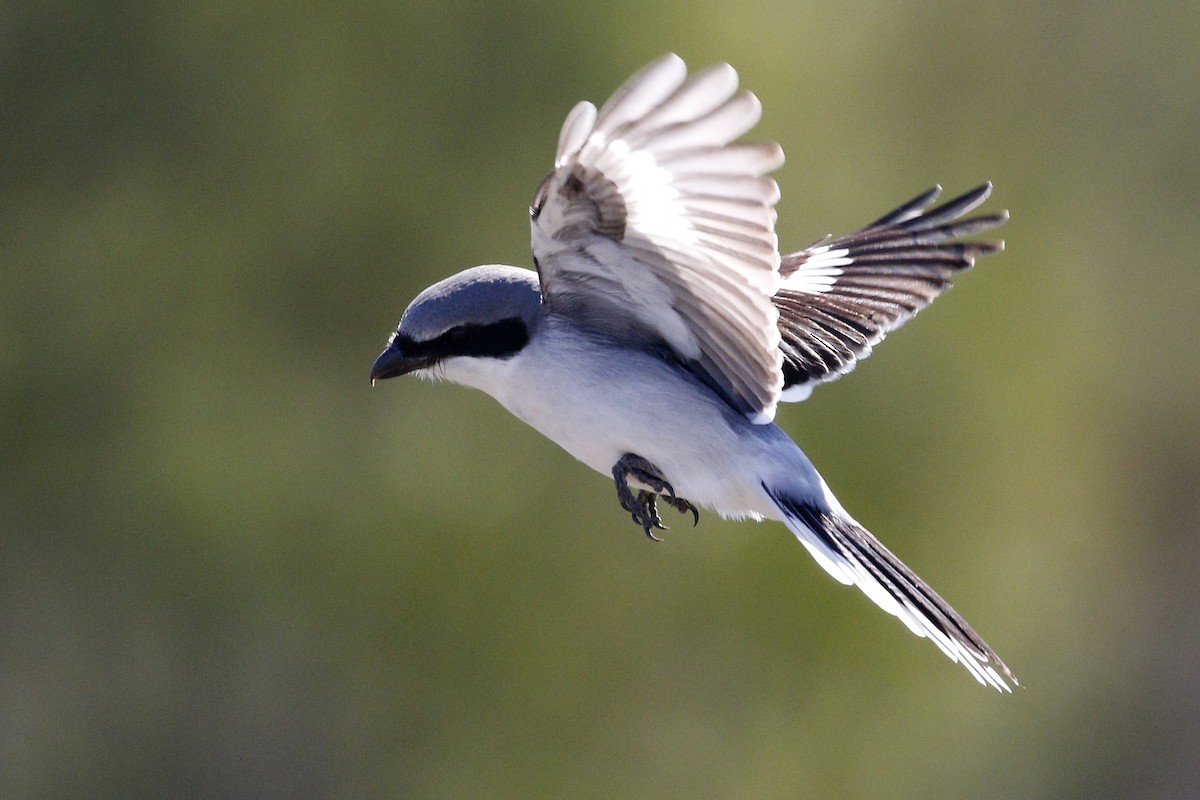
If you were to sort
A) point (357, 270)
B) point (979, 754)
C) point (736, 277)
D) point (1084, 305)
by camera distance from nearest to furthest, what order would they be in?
point (736, 277), point (357, 270), point (979, 754), point (1084, 305)

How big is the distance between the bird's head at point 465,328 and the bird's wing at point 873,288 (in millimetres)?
551

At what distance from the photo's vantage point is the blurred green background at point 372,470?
418cm

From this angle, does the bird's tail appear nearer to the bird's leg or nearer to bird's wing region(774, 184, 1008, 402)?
the bird's leg

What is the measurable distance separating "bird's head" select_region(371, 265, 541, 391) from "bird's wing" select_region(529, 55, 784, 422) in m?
0.05

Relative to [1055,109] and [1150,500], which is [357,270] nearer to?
[1055,109]

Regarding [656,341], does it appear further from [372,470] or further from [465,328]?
[372,470]

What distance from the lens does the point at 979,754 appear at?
479 centimetres

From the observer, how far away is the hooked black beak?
1841 mm

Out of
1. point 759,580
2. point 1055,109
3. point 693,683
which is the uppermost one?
point 1055,109

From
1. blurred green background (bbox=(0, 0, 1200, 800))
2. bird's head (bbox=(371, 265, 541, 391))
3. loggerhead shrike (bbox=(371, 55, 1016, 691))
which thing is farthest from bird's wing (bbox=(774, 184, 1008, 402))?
blurred green background (bbox=(0, 0, 1200, 800))

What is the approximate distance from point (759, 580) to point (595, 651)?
0.54m

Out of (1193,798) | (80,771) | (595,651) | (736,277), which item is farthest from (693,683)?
(736,277)

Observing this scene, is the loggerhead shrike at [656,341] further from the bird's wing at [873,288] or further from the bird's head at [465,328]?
the bird's wing at [873,288]

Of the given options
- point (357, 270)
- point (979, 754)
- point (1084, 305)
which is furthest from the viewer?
point (1084, 305)
